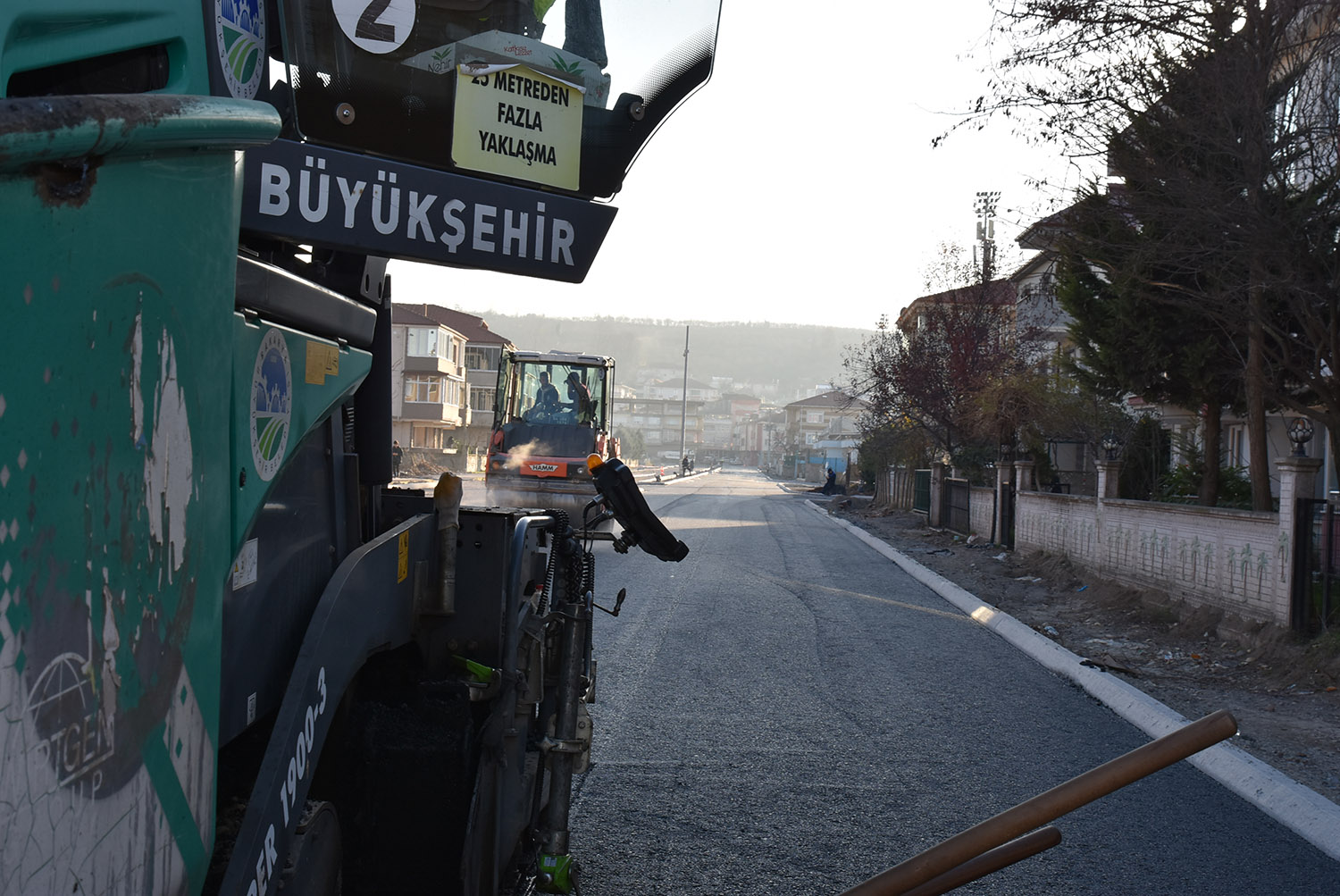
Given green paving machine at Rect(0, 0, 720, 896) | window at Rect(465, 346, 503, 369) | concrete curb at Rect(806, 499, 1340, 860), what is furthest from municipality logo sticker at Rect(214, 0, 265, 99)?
window at Rect(465, 346, 503, 369)

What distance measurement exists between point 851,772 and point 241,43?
16.8 feet

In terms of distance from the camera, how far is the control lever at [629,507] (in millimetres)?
3695

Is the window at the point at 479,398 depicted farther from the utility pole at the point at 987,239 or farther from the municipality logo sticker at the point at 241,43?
the municipality logo sticker at the point at 241,43

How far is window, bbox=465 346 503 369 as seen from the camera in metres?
78.8

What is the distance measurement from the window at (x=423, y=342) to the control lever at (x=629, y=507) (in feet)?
216

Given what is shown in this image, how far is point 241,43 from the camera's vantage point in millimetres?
1943

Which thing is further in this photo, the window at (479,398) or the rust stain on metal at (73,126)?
the window at (479,398)

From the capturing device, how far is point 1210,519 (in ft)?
42.1

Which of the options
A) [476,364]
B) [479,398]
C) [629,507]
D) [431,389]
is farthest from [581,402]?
[479,398]

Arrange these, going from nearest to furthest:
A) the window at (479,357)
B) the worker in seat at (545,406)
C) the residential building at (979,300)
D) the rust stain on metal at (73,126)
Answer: the rust stain on metal at (73,126) → the worker in seat at (545,406) → the residential building at (979,300) → the window at (479,357)

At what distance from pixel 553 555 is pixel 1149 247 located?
11.8m

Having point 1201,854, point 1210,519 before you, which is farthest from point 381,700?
point 1210,519

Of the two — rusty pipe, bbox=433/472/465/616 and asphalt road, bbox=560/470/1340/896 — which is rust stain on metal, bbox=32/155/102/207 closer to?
rusty pipe, bbox=433/472/465/616

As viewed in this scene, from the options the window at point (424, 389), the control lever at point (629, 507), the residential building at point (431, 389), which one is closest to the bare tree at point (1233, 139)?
the control lever at point (629, 507)
